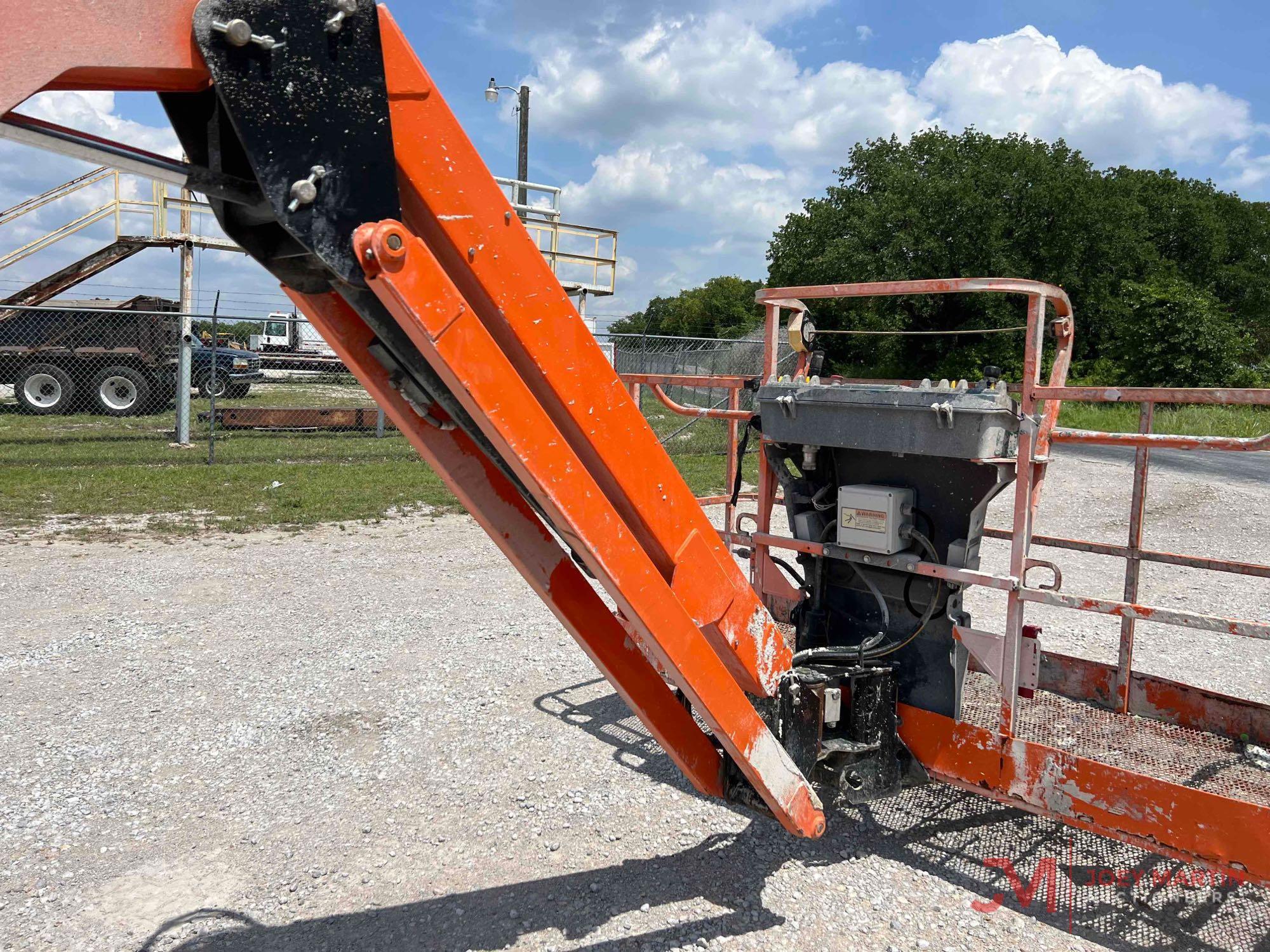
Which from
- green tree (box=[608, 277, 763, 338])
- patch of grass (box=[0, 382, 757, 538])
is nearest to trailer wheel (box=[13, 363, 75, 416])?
patch of grass (box=[0, 382, 757, 538])

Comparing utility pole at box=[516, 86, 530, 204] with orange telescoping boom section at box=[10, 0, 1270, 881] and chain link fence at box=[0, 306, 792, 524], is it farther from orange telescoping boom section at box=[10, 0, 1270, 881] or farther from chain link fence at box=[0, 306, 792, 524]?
orange telescoping boom section at box=[10, 0, 1270, 881]

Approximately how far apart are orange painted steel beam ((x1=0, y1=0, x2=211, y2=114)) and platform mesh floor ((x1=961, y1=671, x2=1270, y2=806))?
11.7 feet

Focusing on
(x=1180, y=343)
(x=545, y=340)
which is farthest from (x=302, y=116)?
(x=1180, y=343)

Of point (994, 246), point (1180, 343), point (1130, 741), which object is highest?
point (994, 246)

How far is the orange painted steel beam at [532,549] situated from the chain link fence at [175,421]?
25.6 feet

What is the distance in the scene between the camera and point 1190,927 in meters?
3.21

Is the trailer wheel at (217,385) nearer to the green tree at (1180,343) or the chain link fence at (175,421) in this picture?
the chain link fence at (175,421)

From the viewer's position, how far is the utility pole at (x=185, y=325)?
13.5 meters

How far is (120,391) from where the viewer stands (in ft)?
63.1

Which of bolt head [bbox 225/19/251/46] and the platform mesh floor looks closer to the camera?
bolt head [bbox 225/19/251/46]

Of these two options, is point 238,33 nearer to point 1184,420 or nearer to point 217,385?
point 1184,420

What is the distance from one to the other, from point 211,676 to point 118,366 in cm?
1664

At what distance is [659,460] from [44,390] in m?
20.8

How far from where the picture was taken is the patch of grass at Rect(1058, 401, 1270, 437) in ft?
58.4
